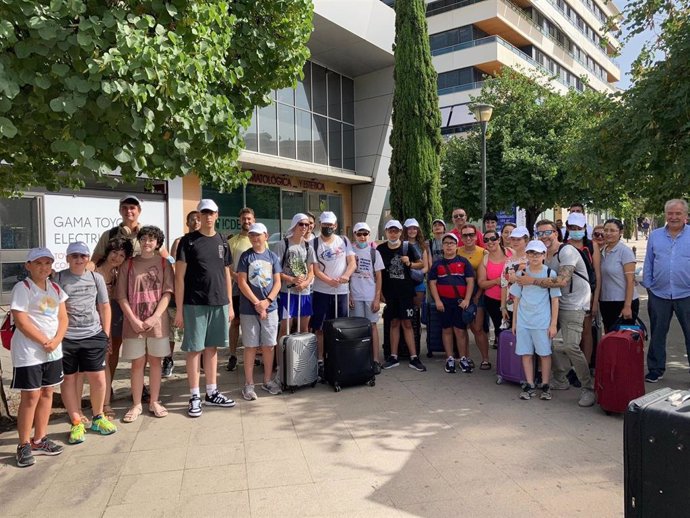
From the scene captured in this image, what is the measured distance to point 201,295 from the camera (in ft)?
16.2

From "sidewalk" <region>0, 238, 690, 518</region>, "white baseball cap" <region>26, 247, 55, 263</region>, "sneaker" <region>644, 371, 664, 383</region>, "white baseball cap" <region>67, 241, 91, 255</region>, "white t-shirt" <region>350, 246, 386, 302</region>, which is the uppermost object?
"white baseball cap" <region>67, 241, 91, 255</region>

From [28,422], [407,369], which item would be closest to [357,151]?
[407,369]

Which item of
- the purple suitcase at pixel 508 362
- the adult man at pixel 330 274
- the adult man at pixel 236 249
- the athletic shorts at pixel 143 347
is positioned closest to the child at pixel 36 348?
the athletic shorts at pixel 143 347

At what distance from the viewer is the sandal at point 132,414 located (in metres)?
4.73

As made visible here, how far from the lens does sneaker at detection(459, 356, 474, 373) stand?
618cm

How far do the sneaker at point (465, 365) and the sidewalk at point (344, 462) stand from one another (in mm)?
769

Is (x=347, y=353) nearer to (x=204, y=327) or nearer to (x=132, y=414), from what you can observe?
(x=204, y=327)

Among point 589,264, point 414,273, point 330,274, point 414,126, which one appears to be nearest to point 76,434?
point 330,274

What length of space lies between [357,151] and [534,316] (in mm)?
13769

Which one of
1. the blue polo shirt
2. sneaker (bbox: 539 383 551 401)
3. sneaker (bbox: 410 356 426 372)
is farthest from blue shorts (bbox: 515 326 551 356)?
the blue polo shirt

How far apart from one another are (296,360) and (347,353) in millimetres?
573

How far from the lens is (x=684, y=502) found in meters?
1.87

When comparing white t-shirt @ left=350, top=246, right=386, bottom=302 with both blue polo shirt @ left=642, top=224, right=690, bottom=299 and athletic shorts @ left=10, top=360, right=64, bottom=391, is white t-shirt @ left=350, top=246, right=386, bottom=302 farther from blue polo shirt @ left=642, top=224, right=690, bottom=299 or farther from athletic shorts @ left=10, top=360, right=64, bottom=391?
athletic shorts @ left=10, top=360, right=64, bottom=391

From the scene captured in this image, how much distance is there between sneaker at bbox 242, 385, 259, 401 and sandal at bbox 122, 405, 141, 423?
107 cm
